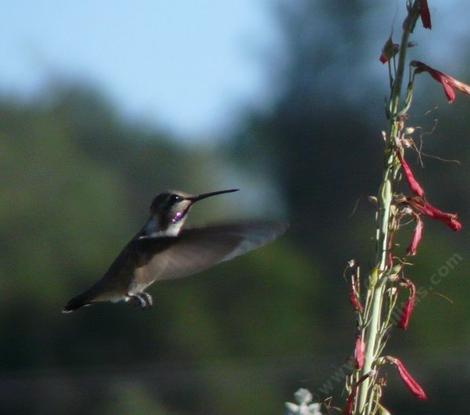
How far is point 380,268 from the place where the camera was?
2053 millimetres

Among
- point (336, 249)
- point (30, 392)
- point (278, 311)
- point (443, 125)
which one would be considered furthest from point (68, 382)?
point (443, 125)

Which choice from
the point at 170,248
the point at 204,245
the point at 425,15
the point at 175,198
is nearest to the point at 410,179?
the point at 425,15

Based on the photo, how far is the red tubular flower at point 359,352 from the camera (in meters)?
2.01

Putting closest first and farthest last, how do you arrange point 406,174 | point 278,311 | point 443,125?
point 406,174 → point 443,125 → point 278,311

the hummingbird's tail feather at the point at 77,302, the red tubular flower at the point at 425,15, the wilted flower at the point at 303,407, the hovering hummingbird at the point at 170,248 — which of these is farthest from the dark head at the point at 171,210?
the wilted flower at the point at 303,407

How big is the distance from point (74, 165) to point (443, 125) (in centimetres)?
326

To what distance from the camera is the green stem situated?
2.01 metres

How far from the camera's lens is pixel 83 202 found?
9.66m

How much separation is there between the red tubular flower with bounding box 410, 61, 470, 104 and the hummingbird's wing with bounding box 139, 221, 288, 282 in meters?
0.47

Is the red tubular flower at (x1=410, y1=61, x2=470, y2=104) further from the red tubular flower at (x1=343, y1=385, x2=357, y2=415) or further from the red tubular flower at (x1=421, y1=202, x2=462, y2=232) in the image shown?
the red tubular flower at (x1=343, y1=385, x2=357, y2=415)

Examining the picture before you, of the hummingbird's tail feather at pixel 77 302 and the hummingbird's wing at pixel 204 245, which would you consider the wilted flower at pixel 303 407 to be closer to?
the hummingbird's wing at pixel 204 245

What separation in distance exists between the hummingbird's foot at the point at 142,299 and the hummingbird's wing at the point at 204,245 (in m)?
0.07

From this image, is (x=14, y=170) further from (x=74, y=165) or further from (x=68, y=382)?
(x=68, y=382)

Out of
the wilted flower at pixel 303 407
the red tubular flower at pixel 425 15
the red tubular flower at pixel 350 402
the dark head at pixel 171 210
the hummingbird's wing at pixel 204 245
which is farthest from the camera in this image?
the dark head at pixel 171 210
